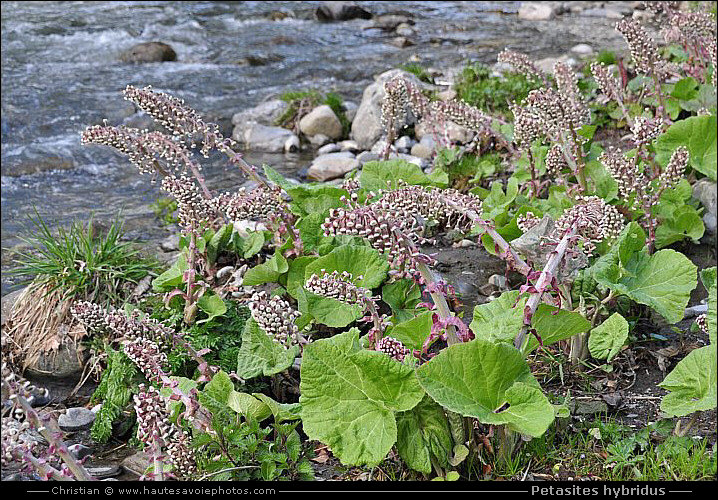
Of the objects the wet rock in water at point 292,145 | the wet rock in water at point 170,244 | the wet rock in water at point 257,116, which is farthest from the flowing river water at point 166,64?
the wet rock in water at point 170,244

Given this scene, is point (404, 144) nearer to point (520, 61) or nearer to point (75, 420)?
point (520, 61)

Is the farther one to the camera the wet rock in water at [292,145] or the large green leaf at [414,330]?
the wet rock in water at [292,145]

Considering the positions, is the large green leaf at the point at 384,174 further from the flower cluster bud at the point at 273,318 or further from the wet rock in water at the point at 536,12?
the wet rock in water at the point at 536,12

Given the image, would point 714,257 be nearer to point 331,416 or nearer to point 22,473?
point 331,416

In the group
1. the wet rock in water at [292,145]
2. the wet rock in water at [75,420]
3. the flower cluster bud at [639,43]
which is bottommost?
the wet rock in water at [292,145]

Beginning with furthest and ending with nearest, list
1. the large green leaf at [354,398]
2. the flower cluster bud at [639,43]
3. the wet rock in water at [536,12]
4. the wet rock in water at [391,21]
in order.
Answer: the wet rock in water at [536,12], the wet rock in water at [391,21], the flower cluster bud at [639,43], the large green leaf at [354,398]

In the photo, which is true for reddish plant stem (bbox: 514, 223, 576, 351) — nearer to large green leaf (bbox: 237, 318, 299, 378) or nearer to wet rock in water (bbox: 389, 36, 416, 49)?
large green leaf (bbox: 237, 318, 299, 378)

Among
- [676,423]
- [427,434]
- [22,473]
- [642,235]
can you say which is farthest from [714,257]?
[22,473]

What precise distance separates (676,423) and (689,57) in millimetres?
3440

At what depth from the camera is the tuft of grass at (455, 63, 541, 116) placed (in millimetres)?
6559

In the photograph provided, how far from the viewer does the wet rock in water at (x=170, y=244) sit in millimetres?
4867

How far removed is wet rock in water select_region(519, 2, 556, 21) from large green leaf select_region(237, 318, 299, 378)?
11.6 m

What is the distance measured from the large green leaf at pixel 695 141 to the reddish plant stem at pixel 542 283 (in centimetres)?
159

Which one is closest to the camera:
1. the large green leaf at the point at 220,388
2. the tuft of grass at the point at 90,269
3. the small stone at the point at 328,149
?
the large green leaf at the point at 220,388
